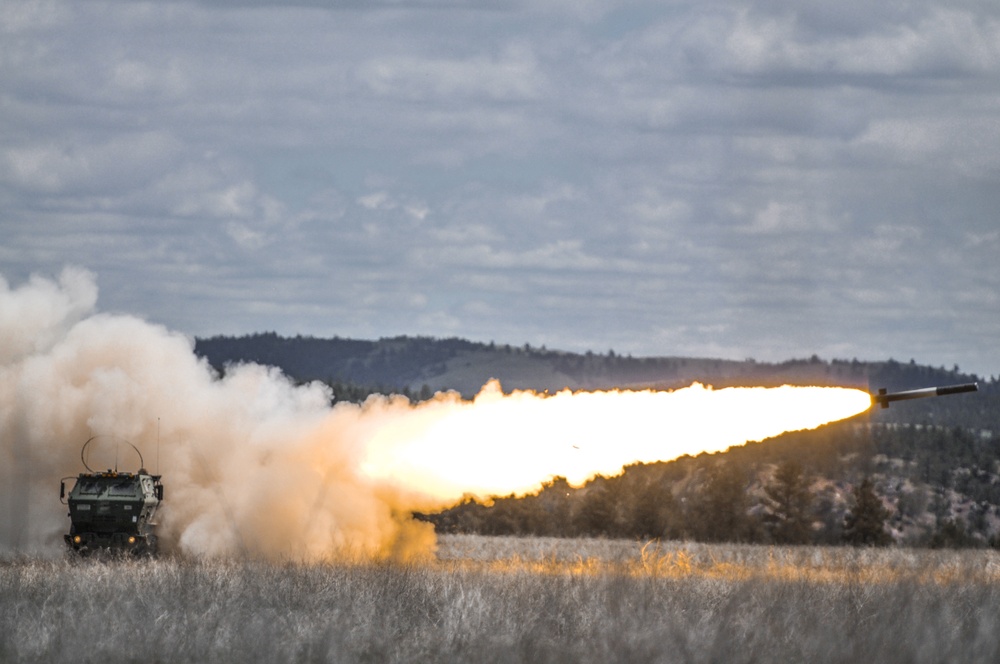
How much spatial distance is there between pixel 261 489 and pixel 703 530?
3323cm

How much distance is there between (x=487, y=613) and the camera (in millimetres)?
29922

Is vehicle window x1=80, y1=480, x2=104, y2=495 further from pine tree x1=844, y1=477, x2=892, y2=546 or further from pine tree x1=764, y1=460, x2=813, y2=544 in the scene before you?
pine tree x1=844, y1=477, x2=892, y2=546

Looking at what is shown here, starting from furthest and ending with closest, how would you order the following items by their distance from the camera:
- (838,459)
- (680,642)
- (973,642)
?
(838,459) → (973,642) → (680,642)

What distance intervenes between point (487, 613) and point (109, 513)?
65.9ft

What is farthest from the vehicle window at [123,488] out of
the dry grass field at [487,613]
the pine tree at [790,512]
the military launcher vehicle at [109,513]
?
the pine tree at [790,512]

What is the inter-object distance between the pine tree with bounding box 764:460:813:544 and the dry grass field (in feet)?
107

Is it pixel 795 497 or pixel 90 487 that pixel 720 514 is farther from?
pixel 90 487

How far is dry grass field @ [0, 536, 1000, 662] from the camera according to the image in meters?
26.5

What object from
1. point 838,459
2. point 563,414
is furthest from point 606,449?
point 838,459

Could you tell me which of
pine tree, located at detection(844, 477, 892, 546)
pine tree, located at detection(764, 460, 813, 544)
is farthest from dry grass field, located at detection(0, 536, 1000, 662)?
pine tree, located at detection(764, 460, 813, 544)

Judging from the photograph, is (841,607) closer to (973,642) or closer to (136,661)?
(973,642)

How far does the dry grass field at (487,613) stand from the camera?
2653 cm

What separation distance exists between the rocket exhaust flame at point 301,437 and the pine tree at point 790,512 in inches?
1174

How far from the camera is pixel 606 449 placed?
43.9m
